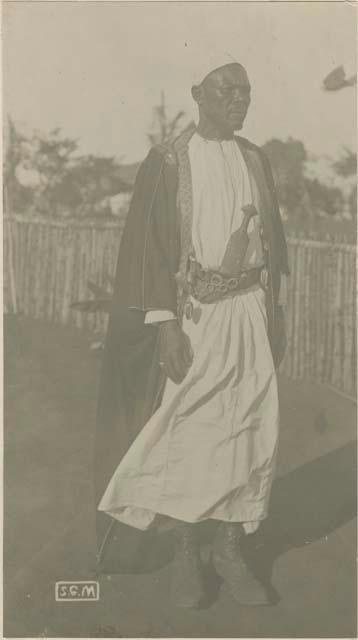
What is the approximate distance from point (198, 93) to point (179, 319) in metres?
1.15

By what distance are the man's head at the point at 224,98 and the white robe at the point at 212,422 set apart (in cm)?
19

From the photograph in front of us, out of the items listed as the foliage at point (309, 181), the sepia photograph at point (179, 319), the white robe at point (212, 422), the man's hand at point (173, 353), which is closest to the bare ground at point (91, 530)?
the sepia photograph at point (179, 319)

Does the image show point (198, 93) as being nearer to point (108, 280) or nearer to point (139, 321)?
point (108, 280)

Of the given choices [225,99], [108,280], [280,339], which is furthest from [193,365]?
[225,99]

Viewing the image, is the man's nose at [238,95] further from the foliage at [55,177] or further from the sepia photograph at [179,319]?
the foliage at [55,177]

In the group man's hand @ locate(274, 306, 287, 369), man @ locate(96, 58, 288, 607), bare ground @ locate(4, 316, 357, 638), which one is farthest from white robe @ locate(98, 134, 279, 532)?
bare ground @ locate(4, 316, 357, 638)

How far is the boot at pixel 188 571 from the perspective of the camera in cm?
438

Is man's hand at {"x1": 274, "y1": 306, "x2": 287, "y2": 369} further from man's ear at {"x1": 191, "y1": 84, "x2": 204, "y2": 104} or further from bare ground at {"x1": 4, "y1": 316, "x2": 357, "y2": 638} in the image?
man's ear at {"x1": 191, "y1": 84, "x2": 204, "y2": 104}

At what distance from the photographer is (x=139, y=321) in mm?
4430

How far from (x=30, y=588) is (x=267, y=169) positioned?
7.96ft

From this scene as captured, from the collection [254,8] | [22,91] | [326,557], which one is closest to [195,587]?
[326,557]

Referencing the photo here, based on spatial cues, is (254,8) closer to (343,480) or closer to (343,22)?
(343,22)

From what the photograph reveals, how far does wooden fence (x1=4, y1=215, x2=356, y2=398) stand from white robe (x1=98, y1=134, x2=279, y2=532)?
0.37 m

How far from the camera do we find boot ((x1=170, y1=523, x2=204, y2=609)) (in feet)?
14.4
